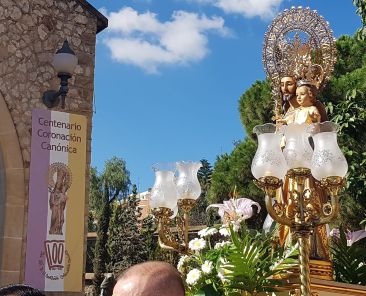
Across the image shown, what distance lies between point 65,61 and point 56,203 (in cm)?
152

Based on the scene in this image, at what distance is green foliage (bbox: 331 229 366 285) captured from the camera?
14.5ft

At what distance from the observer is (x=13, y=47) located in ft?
23.2

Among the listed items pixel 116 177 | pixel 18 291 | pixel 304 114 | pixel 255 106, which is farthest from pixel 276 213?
pixel 116 177

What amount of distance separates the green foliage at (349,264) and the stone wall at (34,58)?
3573mm

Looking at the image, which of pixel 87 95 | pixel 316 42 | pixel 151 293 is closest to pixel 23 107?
pixel 87 95

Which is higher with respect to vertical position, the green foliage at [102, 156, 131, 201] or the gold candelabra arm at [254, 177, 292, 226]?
the green foliage at [102, 156, 131, 201]

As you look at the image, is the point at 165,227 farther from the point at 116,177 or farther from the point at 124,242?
the point at 116,177

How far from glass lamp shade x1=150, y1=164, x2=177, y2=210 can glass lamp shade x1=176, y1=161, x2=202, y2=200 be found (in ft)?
0.34

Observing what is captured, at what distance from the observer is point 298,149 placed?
3.37 meters

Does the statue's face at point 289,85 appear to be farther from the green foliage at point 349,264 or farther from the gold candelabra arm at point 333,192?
the gold candelabra arm at point 333,192

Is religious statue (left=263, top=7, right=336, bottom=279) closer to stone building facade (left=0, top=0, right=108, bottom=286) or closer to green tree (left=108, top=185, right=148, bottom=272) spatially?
stone building facade (left=0, top=0, right=108, bottom=286)

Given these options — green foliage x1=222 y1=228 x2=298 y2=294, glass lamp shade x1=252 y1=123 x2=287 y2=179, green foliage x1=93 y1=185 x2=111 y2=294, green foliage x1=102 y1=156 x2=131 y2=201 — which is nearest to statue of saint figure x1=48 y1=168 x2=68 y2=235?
green foliage x1=222 y1=228 x2=298 y2=294

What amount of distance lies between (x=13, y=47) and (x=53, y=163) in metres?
1.32

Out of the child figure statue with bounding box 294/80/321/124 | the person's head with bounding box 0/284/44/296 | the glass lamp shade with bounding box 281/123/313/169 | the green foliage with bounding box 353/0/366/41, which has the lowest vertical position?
the person's head with bounding box 0/284/44/296
